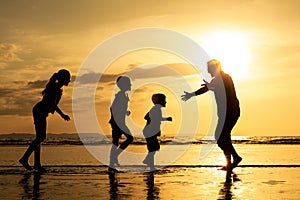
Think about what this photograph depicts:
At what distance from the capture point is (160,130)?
42.9ft

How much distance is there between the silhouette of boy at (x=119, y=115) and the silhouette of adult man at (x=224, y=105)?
2.42m

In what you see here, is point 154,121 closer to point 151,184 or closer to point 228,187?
point 151,184

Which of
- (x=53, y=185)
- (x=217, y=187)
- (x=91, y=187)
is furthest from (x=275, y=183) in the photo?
(x=53, y=185)

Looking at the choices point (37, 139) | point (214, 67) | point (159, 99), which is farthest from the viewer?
point (159, 99)

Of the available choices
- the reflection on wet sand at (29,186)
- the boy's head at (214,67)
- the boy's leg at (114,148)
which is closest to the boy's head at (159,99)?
the boy's leg at (114,148)

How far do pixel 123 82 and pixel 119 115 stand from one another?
83cm

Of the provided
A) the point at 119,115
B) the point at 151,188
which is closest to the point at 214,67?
the point at 119,115

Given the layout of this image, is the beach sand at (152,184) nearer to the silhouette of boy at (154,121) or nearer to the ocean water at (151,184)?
the ocean water at (151,184)

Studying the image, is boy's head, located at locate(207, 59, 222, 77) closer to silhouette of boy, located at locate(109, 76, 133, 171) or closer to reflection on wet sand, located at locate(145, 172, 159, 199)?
silhouette of boy, located at locate(109, 76, 133, 171)

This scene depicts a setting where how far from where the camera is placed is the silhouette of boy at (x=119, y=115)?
12.4 meters

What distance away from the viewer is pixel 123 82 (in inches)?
492

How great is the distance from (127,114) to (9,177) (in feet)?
12.4

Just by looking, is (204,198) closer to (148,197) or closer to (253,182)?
(148,197)

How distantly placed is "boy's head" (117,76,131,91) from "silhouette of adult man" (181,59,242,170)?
7.76ft
